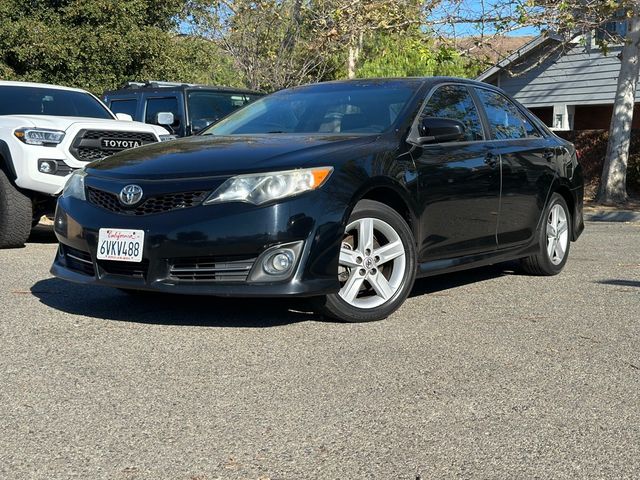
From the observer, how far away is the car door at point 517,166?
268 inches

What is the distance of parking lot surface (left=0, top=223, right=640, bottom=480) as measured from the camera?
328 cm

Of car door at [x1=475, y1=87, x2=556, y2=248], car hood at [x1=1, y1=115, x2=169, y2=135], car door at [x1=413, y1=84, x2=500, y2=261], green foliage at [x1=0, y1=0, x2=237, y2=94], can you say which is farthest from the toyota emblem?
green foliage at [x1=0, y1=0, x2=237, y2=94]

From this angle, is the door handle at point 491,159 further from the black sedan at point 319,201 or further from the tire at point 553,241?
the tire at point 553,241

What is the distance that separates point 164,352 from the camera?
15.6 ft

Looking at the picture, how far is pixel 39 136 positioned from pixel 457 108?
4.30 m

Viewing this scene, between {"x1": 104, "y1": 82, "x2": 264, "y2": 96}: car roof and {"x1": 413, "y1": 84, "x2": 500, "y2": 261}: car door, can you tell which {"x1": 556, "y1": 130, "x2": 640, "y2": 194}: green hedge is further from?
{"x1": 413, "y1": 84, "x2": 500, "y2": 261}: car door

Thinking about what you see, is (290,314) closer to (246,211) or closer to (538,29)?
(246,211)

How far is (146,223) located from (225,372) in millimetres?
1190

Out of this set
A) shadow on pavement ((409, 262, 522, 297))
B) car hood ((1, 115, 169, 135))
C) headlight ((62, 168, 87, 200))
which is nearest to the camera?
headlight ((62, 168, 87, 200))

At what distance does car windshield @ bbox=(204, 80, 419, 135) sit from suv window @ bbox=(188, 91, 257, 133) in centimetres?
531

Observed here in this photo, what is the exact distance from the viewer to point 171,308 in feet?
19.6

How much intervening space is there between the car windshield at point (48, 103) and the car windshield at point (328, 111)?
3874 millimetres

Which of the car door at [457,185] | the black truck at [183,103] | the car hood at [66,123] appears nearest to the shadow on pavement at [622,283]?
the car door at [457,185]

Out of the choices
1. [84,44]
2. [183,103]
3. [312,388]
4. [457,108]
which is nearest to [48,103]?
[183,103]
